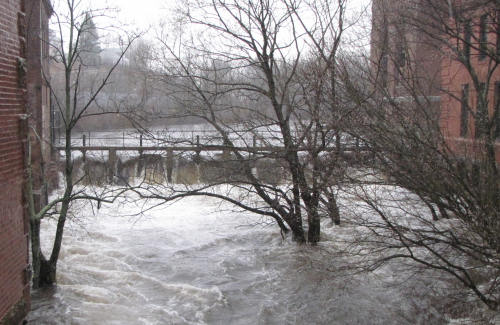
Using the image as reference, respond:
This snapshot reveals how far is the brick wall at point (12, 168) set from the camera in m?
6.79

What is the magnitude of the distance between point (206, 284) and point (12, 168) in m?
5.35

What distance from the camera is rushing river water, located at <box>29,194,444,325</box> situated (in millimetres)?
9250

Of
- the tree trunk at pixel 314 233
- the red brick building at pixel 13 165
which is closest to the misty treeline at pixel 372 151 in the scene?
the tree trunk at pixel 314 233

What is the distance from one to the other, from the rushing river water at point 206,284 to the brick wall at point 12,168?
2.01 m

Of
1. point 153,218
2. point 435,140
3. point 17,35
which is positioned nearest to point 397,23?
point 435,140

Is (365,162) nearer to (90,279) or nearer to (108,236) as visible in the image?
(90,279)

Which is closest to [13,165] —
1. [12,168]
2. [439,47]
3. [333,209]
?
[12,168]

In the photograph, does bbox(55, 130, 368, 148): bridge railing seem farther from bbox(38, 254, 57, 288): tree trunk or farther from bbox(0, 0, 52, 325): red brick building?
bbox(0, 0, 52, 325): red brick building

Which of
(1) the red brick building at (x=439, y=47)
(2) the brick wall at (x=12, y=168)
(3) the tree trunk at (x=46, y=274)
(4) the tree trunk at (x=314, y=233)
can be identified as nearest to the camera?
(2) the brick wall at (x=12, y=168)

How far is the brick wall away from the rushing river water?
2.01 metres

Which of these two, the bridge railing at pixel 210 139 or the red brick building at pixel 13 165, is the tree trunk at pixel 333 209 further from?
the red brick building at pixel 13 165

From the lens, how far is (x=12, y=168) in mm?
7141

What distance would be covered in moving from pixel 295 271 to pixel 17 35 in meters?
7.53

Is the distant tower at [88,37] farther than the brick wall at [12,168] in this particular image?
Yes
